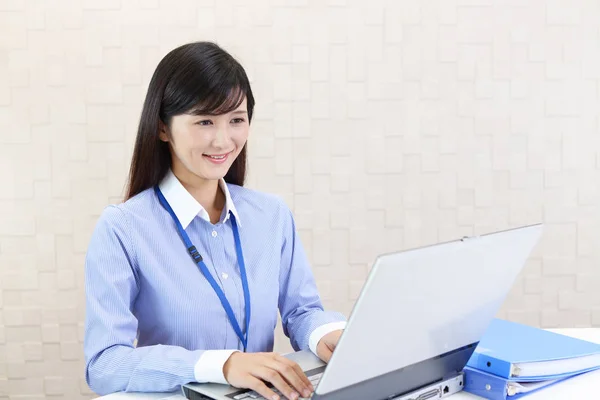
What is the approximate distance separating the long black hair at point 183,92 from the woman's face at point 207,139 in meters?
0.03

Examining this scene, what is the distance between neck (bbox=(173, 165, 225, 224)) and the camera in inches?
82.4

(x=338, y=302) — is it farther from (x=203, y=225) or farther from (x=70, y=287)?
(x=203, y=225)

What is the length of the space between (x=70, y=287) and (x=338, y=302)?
1.29 meters

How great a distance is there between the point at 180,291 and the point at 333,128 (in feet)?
5.21

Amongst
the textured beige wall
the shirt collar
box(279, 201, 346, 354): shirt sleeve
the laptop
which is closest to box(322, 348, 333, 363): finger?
the laptop

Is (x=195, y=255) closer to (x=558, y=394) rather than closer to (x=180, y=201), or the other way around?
(x=180, y=201)

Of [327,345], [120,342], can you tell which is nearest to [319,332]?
[327,345]

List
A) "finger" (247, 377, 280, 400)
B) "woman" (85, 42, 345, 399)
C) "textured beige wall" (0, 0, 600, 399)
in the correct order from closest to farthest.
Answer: "finger" (247, 377, 280, 400) < "woman" (85, 42, 345, 399) < "textured beige wall" (0, 0, 600, 399)

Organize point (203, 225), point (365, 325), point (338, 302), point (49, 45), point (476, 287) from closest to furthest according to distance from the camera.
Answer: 1. point (365, 325)
2. point (476, 287)
3. point (203, 225)
4. point (49, 45)
5. point (338, 302)

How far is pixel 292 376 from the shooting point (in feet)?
5.16

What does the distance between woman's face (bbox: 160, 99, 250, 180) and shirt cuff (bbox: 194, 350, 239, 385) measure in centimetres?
58

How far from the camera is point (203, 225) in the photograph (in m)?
2.05

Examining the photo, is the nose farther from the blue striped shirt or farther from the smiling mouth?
the blue striped shirt

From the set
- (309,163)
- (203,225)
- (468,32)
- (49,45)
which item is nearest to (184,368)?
(203,225)
